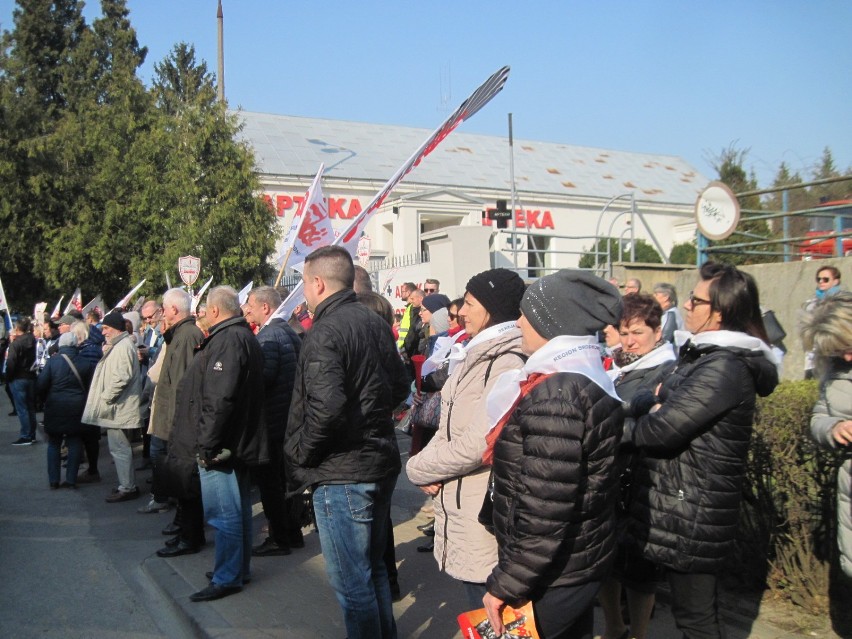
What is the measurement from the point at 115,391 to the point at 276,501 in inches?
122

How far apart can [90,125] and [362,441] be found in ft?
82.3

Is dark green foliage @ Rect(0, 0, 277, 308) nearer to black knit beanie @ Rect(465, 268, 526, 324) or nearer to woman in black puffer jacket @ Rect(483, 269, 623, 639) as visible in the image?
black knit beanie @ Rect(465, 268, 526, 324)

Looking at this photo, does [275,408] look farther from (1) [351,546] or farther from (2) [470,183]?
(2) [470,183]

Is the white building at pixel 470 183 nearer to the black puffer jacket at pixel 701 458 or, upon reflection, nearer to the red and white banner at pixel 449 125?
the red and white banner at pixel 449 125

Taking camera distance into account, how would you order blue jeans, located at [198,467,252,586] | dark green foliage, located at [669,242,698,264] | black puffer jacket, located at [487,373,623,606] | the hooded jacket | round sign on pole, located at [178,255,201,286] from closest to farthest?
black puffer jacket, located at [487,373,623,606] → blue jeans, located at [198,467,252,586] → the hooded jacket → round sign on pole, located at [178,255,201,286] → dark green foliage, located at [669,242,698,264]

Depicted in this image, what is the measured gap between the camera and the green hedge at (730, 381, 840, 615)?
4547 mm

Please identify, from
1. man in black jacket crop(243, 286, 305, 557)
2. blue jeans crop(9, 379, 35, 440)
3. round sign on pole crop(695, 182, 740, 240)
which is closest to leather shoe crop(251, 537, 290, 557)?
man in black jacket crop(243, 286, 305, 557)

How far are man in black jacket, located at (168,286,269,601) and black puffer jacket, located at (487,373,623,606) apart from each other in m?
2.77

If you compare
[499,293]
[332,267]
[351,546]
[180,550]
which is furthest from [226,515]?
[499,293]

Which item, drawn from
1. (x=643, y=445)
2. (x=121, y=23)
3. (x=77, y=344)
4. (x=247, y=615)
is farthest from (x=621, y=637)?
(x=121, y=23)

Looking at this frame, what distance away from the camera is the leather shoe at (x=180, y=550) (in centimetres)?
659

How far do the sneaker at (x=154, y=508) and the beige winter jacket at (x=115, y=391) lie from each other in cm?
88

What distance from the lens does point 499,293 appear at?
3.81 metres

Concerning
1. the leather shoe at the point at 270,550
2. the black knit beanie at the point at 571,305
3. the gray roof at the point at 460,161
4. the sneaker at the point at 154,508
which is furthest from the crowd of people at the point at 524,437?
the gray roof at the point at 460,161
